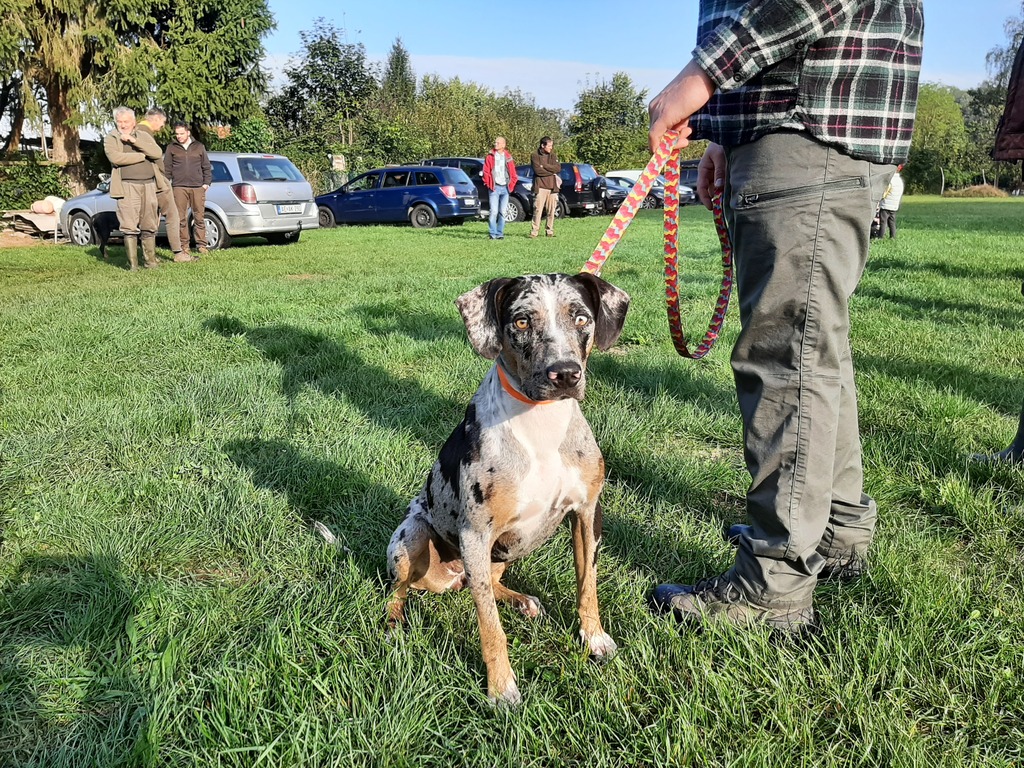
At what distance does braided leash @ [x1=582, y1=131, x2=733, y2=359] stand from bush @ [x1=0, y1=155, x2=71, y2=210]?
22.0 meters

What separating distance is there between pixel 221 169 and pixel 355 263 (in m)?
4.84

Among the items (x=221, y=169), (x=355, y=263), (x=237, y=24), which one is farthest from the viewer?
(x=237, y=24)

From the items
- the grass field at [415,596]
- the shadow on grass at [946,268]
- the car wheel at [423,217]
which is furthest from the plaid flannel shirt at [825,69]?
the car wheel at [423,217]

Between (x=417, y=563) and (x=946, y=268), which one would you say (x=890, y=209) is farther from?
(x=417, y=563)

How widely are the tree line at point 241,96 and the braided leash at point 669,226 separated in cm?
287

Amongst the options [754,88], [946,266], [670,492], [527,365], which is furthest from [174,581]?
[946,266]

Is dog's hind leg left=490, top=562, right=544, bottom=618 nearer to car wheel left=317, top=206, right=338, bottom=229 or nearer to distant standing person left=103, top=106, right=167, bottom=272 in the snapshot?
distant standing person left=103, top=106, right=167, bottom=272

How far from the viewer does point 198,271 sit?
10312mm

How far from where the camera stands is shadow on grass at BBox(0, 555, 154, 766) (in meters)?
1.84

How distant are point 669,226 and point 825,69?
751mm

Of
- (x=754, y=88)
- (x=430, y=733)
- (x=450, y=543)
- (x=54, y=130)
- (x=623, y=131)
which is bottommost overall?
(x=430, y=733)

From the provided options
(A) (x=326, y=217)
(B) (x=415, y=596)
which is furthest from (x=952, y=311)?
(A) (x=326, y=217)

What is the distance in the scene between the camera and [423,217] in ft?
Result: 66.8

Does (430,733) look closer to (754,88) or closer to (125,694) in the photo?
(125,694)
